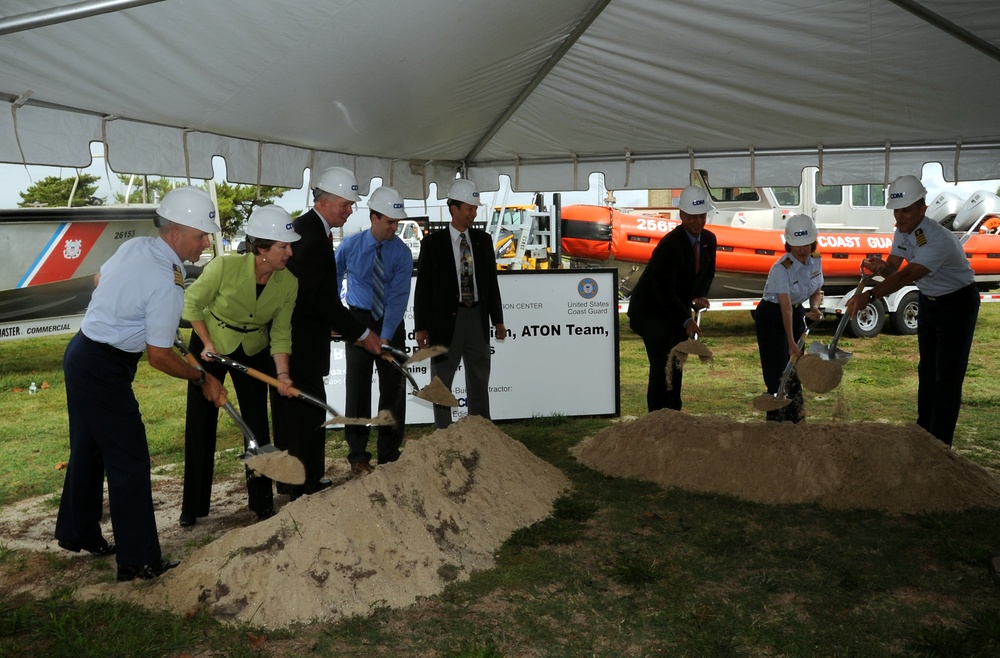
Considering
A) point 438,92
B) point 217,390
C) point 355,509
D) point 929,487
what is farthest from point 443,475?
point 929,487

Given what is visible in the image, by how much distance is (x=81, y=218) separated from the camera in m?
10.4

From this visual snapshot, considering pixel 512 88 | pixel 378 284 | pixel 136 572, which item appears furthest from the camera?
pixel 512 88

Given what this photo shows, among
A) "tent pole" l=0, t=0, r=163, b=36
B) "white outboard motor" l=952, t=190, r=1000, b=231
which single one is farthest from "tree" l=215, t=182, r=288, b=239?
"tent pole" l=0, t=0, r=163, b=36

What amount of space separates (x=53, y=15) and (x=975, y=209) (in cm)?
1494

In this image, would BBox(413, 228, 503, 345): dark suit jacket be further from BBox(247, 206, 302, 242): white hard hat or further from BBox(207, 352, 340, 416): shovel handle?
BBox(247, 206, 302, 242): white hard hat

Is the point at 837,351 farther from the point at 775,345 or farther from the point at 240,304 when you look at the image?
the point at 240,304

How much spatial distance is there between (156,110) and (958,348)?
15.7 feet

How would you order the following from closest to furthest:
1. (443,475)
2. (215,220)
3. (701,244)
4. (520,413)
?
(215,220) < (443,475) < (701,244) < (520,413)

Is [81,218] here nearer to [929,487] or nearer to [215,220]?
[215,220]

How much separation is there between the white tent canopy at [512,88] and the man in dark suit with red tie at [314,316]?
23.6 inches

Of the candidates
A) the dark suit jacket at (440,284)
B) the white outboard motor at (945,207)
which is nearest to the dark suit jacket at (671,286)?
the dark suit jacket at (440,284)

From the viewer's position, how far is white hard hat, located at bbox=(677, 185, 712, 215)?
5.67 metres

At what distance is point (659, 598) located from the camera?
341 cm

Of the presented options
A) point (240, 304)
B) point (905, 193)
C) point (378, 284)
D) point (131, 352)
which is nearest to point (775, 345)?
point (905, 193)
